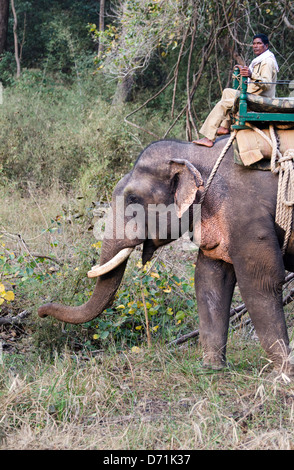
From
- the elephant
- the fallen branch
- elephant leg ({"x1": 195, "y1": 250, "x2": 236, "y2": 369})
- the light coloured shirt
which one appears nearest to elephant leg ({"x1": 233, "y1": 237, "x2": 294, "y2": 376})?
the elephant

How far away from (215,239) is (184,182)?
438mm

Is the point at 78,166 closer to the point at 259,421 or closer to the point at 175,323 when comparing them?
the point at 175,323

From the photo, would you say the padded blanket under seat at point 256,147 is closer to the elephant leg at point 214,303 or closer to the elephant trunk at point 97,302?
the elephant leg at point 214,303

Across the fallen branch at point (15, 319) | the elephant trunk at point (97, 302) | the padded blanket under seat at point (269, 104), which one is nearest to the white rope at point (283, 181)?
the padded blanket under seat at point (269, 104)

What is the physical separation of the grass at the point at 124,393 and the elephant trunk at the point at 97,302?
32 cm

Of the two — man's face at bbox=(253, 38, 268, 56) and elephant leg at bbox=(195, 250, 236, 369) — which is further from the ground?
man's face at bbox=(253, 38, 268, 56)

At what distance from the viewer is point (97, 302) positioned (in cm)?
432

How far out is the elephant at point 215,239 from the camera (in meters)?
3.98

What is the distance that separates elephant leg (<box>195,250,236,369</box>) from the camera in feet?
14.6

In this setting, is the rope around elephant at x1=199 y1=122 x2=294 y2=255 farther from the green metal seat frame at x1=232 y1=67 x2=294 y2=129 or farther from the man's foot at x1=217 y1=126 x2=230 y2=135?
the man's foot at x1=217 y1=126 x2=230 y2=135

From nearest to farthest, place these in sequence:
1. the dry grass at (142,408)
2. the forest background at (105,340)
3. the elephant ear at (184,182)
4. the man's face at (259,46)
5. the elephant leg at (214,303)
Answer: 1. the dry grass at (142,408)
2. the forest background at (105,340)
3. the elephant ear at (184,182)
4. the elephant leg at (214,303)
5. the man's face at (259,46)

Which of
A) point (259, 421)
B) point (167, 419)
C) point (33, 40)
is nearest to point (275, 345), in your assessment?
point (259, 421)

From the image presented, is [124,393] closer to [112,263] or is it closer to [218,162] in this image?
[112,263]

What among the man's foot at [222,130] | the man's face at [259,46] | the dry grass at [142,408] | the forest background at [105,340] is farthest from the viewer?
the man's face at [259,46]
